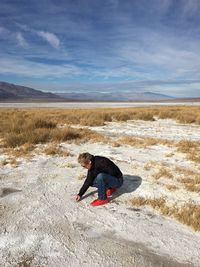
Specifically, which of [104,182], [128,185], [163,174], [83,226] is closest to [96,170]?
[104,182]

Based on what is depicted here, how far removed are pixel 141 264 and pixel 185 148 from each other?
23.0 ft

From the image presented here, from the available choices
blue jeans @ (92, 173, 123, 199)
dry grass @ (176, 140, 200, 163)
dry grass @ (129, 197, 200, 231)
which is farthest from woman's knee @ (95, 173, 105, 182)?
dry grass @ (176, 140, 200, 163)

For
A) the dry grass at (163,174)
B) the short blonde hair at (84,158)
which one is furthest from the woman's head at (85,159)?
the dry grass at (163,174)

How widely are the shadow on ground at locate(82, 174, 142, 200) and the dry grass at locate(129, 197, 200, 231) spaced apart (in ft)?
1.44

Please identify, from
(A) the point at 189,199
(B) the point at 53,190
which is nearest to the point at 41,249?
(B) the point at 53,190

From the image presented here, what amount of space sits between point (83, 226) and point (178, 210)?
1.69m

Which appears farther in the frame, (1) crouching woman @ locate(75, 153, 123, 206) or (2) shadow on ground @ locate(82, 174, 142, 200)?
(2) shadow on ground @ locate(82, 174, 142, 200)

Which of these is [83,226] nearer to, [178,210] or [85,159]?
[85,159]

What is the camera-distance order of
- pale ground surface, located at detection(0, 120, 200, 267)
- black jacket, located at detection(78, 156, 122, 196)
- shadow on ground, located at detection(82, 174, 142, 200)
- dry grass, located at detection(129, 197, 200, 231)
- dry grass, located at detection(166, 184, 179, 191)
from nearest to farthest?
1. pale ground surface, located at detection(0, 120, 200, 267)
2. dry grass, located at detection(129, 197, 200, 231)
3. black jacket, located at detection(78, 156, 122, 196)
4. shadow on ground, located at detection(82, 174, 142, 200)
5. dry grass, located at detection(166, 184, 179, 191)

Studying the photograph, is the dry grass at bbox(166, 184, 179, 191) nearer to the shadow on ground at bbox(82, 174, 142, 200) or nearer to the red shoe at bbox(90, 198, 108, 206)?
the shadow on ground at bbox(82, 174, 142, 200)

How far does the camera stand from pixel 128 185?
621 centimetres

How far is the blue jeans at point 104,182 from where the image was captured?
16.9ft

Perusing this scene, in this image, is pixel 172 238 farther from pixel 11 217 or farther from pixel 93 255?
pixel 11 217

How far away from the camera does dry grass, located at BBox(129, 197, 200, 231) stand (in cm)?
446
